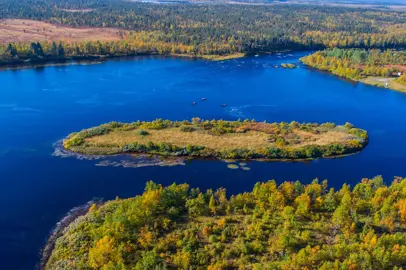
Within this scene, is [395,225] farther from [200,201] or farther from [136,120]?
[136,120]

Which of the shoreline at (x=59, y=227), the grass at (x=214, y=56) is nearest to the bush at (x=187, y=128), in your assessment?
the shoreline at (x=59, y=227)

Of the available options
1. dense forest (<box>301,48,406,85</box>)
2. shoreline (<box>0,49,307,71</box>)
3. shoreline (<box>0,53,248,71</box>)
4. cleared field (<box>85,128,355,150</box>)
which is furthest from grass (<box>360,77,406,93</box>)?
shoreline (<box>0,53,248,71</box>)

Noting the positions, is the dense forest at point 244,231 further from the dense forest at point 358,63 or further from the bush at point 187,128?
the dense forest at point 358,63

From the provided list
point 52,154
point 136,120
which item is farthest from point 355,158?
point 52,154

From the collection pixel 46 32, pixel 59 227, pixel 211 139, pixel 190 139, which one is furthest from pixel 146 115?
pixel 46 32

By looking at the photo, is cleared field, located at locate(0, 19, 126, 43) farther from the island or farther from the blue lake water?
the island

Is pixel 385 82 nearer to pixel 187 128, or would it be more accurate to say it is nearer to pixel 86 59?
pixel 187 128
